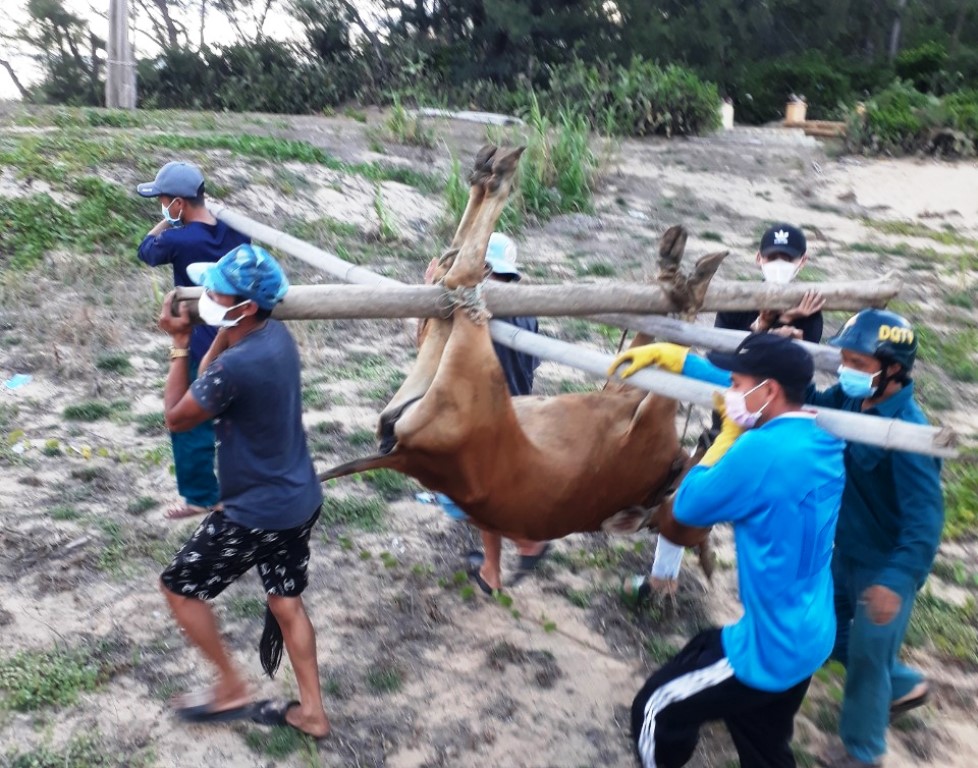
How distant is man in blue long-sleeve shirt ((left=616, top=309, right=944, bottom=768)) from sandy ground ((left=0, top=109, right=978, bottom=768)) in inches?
16.3

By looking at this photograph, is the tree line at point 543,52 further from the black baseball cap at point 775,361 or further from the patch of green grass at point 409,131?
the black baseball cap at point 775,361

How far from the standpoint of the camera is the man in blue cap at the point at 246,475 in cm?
279

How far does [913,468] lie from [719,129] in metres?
15.8

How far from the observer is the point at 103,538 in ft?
14.3

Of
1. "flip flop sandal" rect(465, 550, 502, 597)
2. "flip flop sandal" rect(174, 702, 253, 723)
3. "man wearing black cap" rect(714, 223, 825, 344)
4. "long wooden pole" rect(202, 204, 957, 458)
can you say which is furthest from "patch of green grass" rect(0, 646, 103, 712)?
"man wearing black cap" rect(714, 223, 825, 344)

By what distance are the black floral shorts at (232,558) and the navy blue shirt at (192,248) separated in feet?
5.06

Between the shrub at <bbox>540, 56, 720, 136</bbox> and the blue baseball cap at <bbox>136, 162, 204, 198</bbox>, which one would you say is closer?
the blue baseball cap at <bbox>136, 162, 204, 198</bbox>

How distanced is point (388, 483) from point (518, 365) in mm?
1428

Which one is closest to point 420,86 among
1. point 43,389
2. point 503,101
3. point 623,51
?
point 503,101

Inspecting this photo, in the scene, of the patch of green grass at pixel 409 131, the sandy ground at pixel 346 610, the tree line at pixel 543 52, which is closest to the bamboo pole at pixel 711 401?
the sandy ground at pixel 346 610

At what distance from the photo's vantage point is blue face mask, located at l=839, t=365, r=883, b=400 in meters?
2.82

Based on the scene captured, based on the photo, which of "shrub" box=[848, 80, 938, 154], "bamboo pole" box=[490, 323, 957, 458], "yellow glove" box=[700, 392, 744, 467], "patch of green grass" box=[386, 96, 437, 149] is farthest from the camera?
"shrub" box=[848, 80, 938, 154]

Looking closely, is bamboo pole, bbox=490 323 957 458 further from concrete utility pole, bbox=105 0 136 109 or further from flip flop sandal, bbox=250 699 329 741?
concrete utility pole, bbox=105 0 136 109

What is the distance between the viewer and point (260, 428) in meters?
2.93
